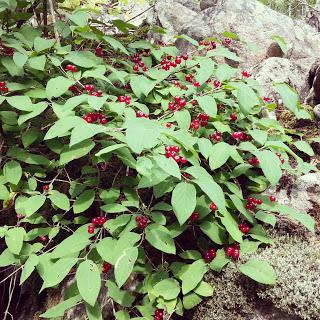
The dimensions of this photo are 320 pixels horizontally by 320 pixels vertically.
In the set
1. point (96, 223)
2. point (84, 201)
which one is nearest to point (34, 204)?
point (84, 201)

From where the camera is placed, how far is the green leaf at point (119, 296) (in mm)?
2111

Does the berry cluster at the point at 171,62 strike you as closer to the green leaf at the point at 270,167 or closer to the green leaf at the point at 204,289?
the green leaf at the point at 270,167

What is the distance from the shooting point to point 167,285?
216 cm

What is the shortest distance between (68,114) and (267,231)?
167cm

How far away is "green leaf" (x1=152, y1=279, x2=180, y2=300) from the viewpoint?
2.11 meters

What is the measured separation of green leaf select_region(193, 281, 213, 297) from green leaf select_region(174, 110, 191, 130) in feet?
3.84

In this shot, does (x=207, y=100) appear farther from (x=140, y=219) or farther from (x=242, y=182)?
(x=140, y=219)

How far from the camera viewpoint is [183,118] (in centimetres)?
277

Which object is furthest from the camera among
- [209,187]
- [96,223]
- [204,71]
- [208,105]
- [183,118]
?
[204,71]

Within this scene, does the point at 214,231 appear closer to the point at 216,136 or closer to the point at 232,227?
the point at 232,227

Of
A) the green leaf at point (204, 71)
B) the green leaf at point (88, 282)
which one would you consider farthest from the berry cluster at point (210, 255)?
the green leaf at point (204, 71)

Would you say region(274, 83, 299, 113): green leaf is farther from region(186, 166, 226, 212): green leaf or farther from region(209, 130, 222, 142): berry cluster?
region(186, 166, 226, 212): green leaf

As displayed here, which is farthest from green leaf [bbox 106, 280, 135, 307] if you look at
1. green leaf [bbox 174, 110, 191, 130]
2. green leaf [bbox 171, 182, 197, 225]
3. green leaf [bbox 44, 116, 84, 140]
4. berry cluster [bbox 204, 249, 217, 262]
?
green leaf [bbox 174, 110, 191, 130]

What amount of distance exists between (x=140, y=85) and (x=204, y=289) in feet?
5.61
